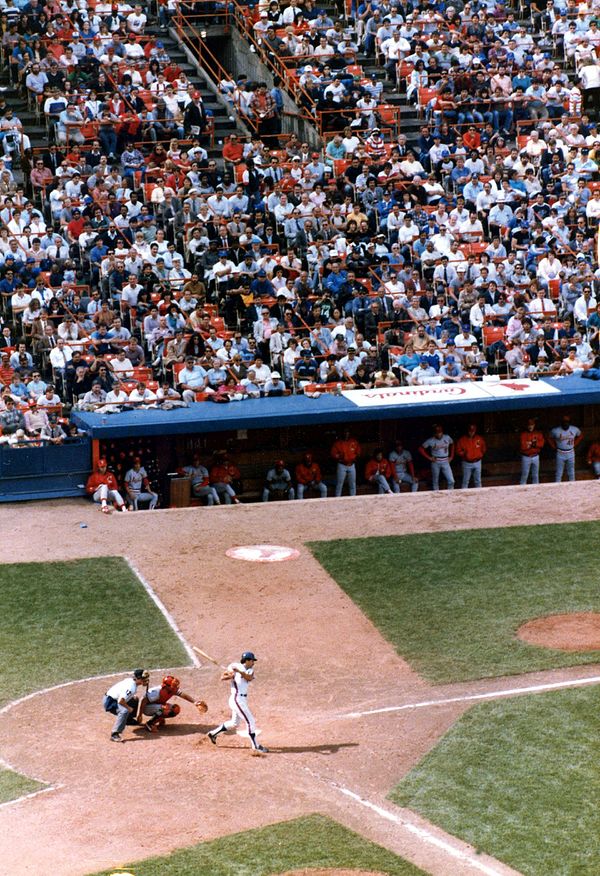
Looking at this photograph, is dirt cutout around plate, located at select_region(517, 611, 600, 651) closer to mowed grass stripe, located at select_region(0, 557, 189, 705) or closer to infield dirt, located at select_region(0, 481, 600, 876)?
infield dirt, located at select_region(0, 481, 600, 876)

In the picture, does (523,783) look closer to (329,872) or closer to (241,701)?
(329,872)

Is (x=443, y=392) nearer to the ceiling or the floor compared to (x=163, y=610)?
nearer to the ceiling

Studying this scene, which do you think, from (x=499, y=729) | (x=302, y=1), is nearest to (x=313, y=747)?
(x=499, y=729)

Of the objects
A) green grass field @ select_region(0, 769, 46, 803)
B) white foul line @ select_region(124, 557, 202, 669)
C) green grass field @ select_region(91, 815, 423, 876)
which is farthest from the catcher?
green grass field @ select_region(91, 815, 423, 876)

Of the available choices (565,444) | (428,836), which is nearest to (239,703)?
(428,836)

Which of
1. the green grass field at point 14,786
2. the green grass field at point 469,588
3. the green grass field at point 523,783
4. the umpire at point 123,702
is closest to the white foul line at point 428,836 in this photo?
the green grass field at point 523,783

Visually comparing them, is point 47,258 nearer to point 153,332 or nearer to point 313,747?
point 153,332

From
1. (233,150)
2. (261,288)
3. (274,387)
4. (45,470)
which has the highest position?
(233,150)
